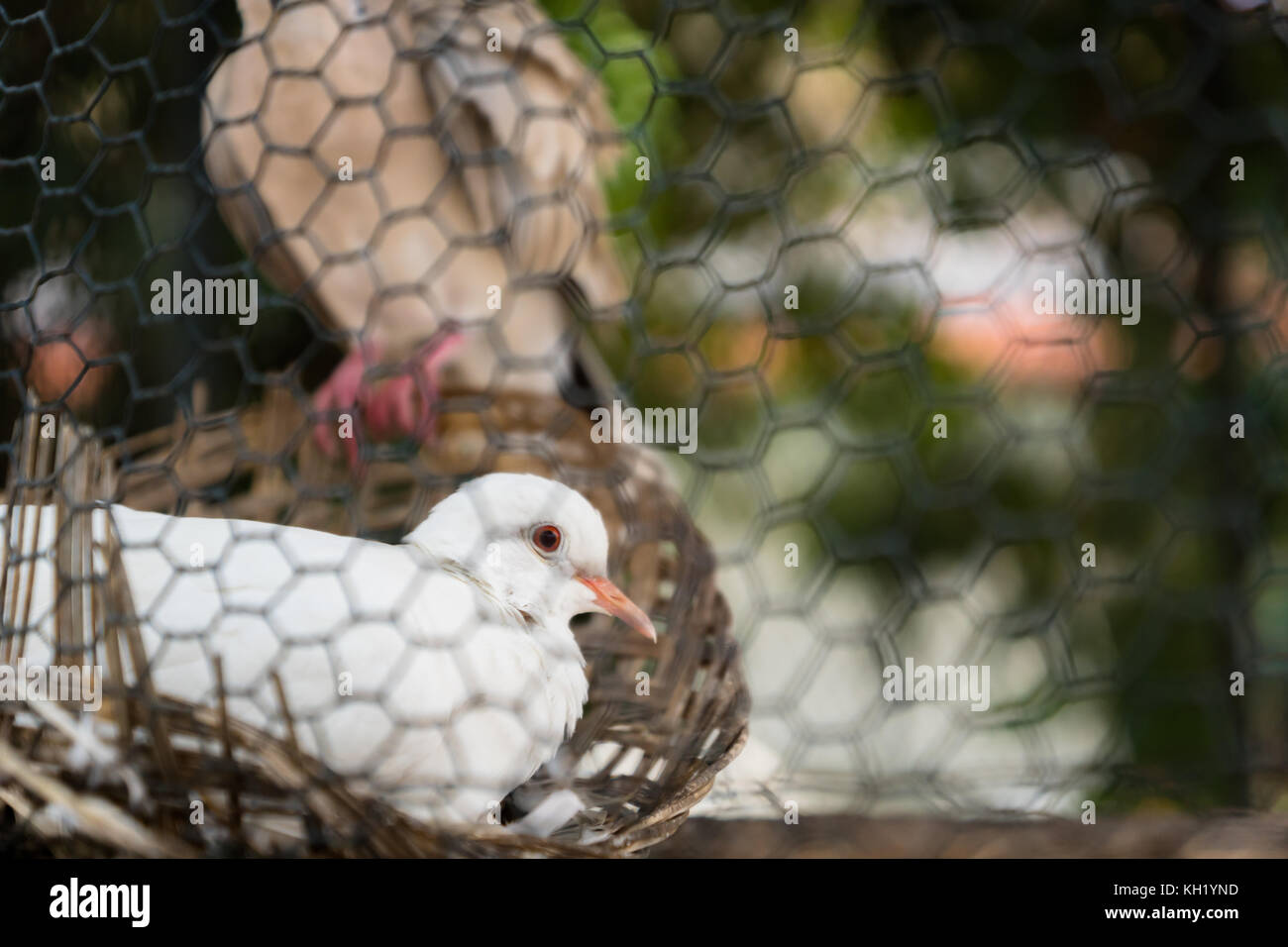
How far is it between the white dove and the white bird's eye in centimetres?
4

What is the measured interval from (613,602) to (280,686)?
216mm

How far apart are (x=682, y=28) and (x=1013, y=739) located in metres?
0.59

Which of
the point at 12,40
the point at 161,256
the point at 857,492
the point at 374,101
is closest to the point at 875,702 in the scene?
the point at 857,492

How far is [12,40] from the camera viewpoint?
0.71m

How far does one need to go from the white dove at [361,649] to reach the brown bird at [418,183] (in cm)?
14

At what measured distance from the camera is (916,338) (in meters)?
0.79

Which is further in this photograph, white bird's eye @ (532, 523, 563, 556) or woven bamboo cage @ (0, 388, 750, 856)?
white bird's eye @ (532, 523, 563, 556)

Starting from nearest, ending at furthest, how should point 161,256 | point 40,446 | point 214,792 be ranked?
point 214,792
point 40,446
point 161,256

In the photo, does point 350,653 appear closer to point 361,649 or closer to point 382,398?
point 361,649

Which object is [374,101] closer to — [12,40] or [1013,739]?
[12,40]

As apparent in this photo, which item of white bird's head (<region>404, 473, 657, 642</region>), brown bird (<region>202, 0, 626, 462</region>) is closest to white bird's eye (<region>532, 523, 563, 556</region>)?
white bird's head (<region>404, 473, 657, 642</region>)

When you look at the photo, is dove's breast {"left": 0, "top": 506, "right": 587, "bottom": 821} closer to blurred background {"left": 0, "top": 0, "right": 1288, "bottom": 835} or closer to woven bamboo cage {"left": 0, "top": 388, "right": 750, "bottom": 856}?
woven bamboo cage {"left": 0, "top": 388, "right": 750, "bottom": 856}

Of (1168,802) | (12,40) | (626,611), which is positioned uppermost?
(12,40)

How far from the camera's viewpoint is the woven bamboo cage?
20.0 inches
